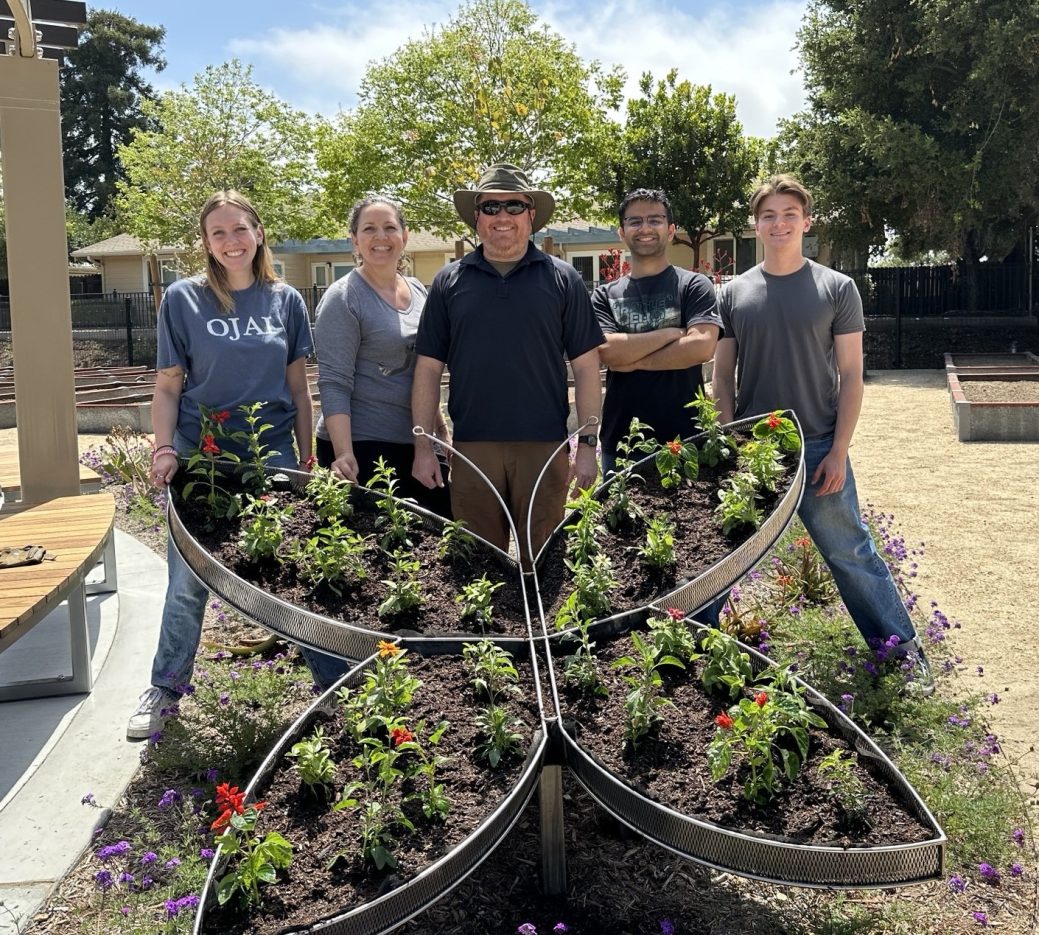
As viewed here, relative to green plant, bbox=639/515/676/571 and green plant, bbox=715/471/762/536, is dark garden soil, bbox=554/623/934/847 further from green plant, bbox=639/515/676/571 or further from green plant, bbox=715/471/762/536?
green plant, bbox=715/471/762/536

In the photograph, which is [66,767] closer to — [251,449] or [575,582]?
[251,449]

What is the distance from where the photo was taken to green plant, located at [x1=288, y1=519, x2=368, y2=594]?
2953 millimetres

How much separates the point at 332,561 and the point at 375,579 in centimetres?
16

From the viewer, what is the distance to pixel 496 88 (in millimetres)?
25844

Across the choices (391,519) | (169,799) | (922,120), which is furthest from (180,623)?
(922,120)

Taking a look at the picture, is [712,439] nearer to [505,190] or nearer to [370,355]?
[505,190]

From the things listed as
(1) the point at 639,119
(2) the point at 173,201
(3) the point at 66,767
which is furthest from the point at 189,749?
(2) the point at 173,201

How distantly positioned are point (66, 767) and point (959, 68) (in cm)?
2175

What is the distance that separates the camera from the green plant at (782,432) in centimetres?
342

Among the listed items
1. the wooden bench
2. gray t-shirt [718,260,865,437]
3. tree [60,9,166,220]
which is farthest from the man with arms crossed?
tree [60,9,166,220]

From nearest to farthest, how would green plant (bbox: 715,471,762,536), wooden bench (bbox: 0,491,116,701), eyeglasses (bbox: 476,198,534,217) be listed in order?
green plant (bbox: 715,471,762,536) < wooden bench (bbox: 0,491,116,701) < eyeglasses (bbox: 476,198,534,217)

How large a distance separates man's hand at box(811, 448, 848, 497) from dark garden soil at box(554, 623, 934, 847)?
1369 millimetres

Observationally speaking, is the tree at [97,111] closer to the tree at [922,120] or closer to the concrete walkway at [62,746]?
the tree at [922,120]

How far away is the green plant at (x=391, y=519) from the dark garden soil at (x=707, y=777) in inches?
29.5
